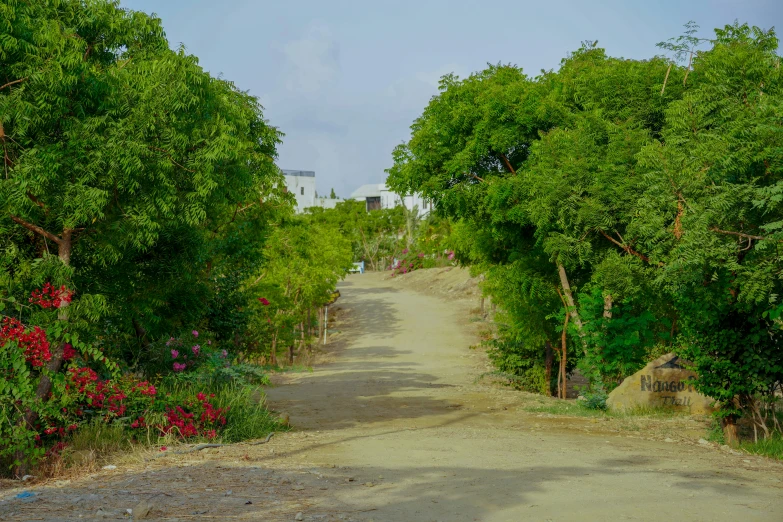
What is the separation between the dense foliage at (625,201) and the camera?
396 inches

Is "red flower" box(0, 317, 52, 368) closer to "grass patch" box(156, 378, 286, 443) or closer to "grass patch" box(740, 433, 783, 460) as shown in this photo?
"grass patch" box(156, 378, 286, 443)

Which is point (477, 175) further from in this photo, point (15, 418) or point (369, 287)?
point (369, 287)

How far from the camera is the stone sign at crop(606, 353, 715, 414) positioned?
51.1 ft

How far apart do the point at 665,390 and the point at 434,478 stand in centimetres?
803

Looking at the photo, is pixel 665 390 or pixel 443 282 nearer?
pixel 665 390

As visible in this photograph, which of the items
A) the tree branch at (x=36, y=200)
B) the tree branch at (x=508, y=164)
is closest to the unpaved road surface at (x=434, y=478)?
the tree branch at (x=36, y=200)

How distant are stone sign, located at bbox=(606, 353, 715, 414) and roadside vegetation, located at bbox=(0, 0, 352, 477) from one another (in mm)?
6842

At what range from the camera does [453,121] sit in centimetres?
1931

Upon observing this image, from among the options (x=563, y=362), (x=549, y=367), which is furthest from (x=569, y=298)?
(x=549, y=367)

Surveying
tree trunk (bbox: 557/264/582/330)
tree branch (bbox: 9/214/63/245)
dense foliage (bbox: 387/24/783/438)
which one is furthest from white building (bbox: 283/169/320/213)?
tree branch (bbox: 9/214/63/245)

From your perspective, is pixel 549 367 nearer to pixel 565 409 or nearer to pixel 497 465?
pixel 565 409

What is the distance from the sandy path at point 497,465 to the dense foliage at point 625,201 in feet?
6.38

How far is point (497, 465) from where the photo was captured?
33.0 ft

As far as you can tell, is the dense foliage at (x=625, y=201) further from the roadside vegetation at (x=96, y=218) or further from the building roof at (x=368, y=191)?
the building roof at (x=368, y=191)
